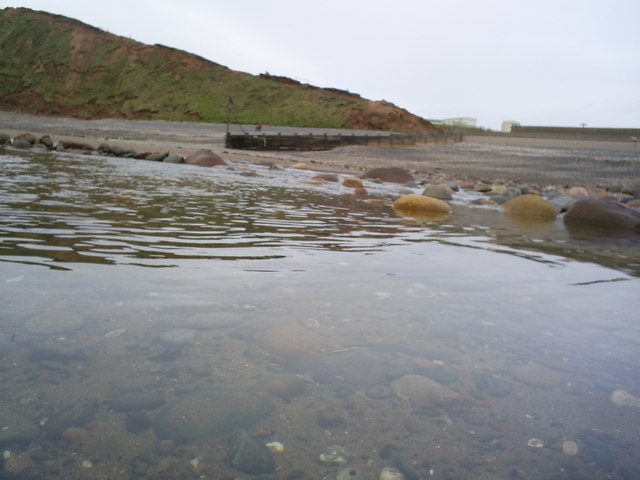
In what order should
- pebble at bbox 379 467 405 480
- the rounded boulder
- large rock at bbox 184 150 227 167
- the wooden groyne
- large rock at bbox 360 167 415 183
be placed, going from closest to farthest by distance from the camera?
pebble at bbox 379 467 405 480, the rounded boulder, large rock at bbox 360 167 415 183, large rock at bbox 184 150 227 167, the wooden groyne

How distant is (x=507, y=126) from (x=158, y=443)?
148 ft

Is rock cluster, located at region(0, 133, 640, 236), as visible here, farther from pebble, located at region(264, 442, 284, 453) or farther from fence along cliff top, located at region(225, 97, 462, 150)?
fence along cliff top, located at region(225, 97, 462, 150)

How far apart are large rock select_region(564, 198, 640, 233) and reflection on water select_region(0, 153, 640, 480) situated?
2.73 meters

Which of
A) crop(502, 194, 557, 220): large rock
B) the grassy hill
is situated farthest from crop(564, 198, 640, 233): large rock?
the grassy hill

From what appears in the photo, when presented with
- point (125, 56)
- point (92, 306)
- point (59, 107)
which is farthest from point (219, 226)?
point (125, 56)

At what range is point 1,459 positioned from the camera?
981 millimetres

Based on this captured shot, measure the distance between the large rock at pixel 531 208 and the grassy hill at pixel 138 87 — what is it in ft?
95.7

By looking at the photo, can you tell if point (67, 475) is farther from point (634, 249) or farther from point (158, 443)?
point (634, 249)

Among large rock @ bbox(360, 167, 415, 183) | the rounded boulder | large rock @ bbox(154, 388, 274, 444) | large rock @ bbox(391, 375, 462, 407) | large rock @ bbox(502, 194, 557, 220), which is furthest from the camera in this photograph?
large rock @ bbox(360, 167, 415, 183)

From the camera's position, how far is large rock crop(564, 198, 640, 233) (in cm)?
561

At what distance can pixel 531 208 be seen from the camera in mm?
6773

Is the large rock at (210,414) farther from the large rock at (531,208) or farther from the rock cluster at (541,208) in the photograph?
the large rock at (531,208)

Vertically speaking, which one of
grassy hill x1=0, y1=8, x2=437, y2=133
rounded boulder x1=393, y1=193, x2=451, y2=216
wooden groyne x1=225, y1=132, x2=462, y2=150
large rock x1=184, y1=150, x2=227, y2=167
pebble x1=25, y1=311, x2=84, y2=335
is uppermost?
grassy hill x1=0, y1=8, x2=437, y2=133

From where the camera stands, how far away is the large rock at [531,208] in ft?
21.7
